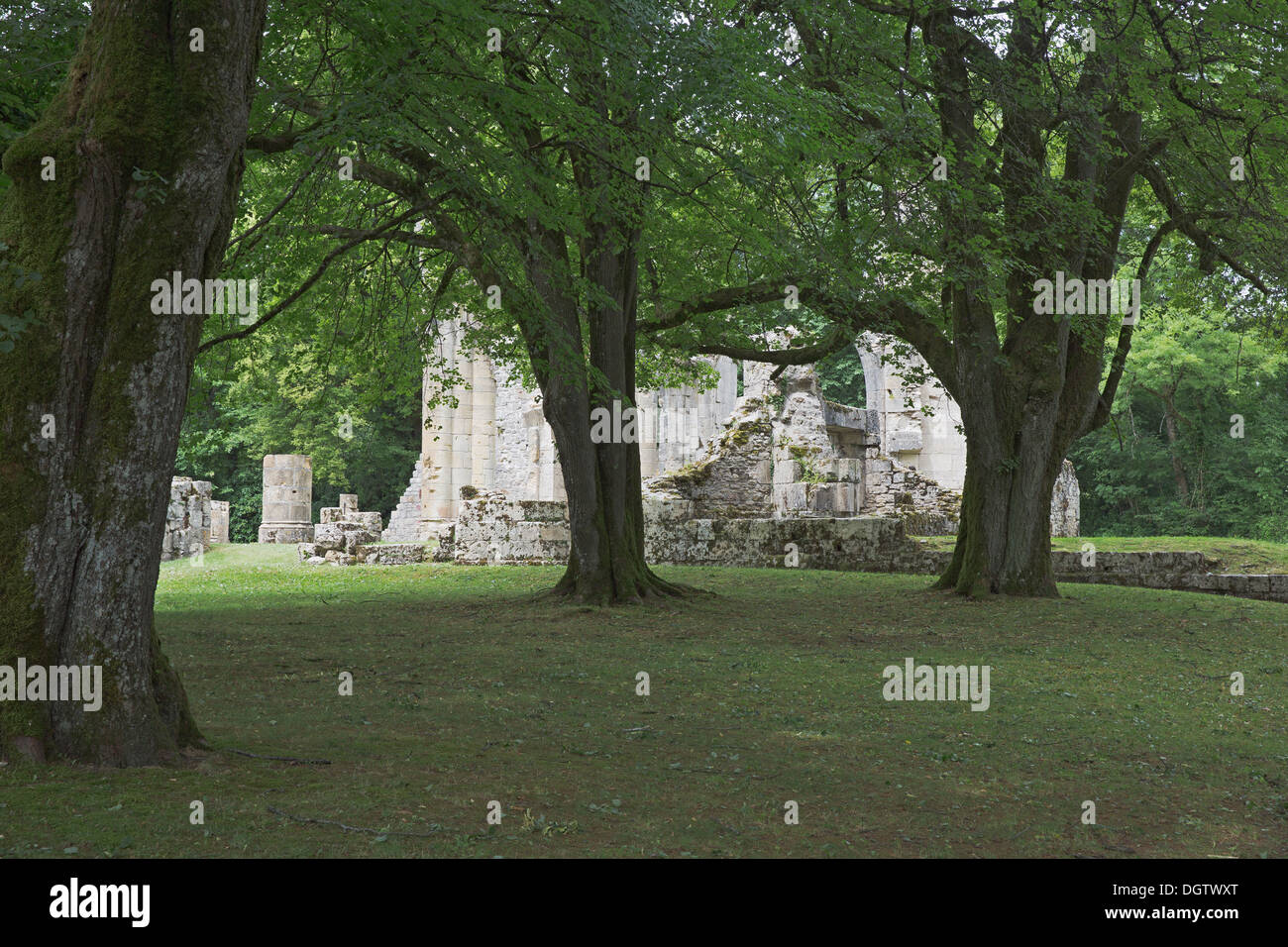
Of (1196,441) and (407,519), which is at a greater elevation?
(1196,441)

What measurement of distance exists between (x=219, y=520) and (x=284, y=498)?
428 centimetres

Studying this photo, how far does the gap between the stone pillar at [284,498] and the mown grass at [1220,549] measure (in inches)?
743

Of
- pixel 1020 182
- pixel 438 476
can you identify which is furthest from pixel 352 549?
pixel 1020 182

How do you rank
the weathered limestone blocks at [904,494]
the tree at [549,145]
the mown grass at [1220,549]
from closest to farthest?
1. the tree at [549,145]
2. the mown grass at [1220,549]
3. the weathered limestone blocks at [904,494]

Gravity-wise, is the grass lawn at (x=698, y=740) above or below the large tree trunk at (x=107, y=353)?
below

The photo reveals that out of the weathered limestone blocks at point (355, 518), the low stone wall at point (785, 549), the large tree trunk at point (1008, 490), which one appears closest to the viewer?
the large tree trunk at point (1008, 490)

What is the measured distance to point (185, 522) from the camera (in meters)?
27.5

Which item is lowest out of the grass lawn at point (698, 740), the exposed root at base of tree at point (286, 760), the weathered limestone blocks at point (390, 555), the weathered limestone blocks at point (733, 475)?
the grass lawn at point (698, 740)

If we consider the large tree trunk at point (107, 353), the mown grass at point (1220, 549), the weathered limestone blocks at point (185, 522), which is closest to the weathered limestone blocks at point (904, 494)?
the mown grass at point (1220, 549)

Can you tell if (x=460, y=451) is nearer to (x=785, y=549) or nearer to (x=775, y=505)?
(x=775, y=505)

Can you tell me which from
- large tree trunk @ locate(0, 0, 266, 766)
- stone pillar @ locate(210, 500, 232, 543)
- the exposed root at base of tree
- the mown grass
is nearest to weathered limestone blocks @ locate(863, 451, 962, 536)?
the mown grass

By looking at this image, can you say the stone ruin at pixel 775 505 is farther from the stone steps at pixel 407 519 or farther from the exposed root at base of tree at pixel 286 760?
the exposed root at base of tree at pixel 286 760

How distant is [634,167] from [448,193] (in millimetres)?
1863

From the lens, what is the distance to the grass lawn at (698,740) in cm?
462
